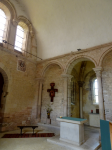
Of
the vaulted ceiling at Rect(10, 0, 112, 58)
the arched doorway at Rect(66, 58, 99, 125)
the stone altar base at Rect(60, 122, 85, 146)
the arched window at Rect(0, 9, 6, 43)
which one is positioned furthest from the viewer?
the arched doorway at Rect(66, 58, 99, 125)

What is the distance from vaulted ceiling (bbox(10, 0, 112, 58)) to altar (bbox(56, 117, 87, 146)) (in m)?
4.22

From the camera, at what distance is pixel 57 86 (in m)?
7.73

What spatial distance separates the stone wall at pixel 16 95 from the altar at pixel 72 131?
3.24 meters

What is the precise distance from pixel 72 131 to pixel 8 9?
25.0 feet

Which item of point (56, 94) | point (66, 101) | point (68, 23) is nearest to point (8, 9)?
point (68, 23)

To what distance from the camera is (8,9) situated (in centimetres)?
704

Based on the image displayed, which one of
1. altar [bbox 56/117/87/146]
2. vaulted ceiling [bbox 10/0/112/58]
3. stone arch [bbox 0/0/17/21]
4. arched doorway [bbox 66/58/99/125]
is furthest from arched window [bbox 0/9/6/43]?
altar [bbox 56/117/87/146]

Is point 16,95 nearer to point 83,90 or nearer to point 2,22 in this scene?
point 2,22

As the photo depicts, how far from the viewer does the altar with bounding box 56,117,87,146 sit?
4.29m

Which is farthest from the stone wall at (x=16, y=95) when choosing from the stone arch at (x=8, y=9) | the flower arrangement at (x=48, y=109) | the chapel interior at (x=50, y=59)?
the stone arch at (x=8, y=9)

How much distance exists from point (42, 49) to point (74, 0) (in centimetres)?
369

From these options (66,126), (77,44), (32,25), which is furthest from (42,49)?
(66,126)

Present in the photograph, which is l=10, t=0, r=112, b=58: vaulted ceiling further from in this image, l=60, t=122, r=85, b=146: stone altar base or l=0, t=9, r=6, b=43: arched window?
l=60, t=122, r=85, b=146: stone altar base

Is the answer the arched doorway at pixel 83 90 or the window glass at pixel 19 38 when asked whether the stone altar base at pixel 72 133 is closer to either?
the arched doorway at pixel 83 90
